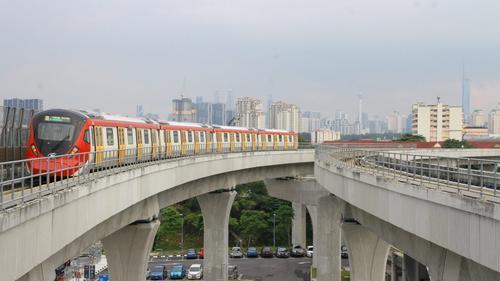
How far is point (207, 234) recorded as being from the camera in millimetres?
40031

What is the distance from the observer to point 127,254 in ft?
82.7

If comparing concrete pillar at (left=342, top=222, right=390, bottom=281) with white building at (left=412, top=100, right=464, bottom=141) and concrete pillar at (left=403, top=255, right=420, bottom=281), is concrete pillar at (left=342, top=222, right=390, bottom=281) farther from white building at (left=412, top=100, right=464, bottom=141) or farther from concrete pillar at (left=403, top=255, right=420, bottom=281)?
white building at (left=412, top=100, right=464, bottom=141)

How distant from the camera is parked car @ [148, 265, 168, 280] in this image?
47906mm

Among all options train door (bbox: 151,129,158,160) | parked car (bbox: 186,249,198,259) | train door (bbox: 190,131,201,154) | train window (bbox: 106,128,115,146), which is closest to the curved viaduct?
train door (bbox: 151,129,158,160)

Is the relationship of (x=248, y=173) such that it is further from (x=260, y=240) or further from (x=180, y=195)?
(x=260, y=240)

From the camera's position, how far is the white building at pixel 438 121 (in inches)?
5556

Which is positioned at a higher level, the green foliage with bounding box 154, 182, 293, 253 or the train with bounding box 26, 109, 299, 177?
the train with bounding box 26, 109, 299, 177

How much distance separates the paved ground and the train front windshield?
32.9m

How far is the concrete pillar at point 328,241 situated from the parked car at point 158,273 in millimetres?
17340

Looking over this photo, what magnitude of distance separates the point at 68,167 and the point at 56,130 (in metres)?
4.09

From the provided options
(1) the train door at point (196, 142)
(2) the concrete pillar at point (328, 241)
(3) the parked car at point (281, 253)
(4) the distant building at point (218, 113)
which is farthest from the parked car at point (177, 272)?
(4) the distant building at point (218, 113)

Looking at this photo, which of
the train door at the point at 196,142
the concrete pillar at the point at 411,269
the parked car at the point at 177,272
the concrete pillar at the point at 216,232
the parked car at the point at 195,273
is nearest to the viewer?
the concrete pillar at the point at 411,269

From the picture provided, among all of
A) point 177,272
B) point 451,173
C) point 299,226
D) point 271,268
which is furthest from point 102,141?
point 299,226

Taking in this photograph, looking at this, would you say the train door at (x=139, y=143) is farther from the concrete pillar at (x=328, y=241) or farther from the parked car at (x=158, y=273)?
the parked car at (x=158, y=273)
